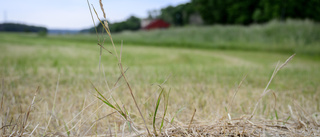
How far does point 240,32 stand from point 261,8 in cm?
1060

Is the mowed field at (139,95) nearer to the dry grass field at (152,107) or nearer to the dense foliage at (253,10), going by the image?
the dry grass field at (152,107)

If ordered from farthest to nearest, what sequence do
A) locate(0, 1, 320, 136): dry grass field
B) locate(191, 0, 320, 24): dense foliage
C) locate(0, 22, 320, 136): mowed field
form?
locate(191, 0, 320, 24): dense foliage < locate(0, 22, 320, 136): mowed field < locate(0, 1, 320, 136): dry grass field

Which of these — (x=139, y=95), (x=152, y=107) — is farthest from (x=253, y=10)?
(x=152, y=107)

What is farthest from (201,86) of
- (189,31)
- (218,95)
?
(189,31)

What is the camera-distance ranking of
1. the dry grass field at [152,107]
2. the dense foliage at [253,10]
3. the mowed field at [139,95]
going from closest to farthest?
the dry grass field at [152,107], the mowed field at [139,95], the dense foliage at [253,10]

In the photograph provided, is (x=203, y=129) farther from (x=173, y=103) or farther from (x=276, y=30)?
(x=276, y=30)

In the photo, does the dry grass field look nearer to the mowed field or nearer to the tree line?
the mowed field

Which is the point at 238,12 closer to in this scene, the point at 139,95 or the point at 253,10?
the point at 253,10

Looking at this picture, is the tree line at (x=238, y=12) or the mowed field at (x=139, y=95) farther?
the tree line at (x=238, y=12)

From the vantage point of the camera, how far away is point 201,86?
220cm

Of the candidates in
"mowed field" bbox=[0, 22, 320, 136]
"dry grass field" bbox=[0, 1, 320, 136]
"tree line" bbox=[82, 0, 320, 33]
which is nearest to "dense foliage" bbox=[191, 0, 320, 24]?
"tree line" bbox=[82, 0, 320, 33]

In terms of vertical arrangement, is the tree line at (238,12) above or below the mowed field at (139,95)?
above

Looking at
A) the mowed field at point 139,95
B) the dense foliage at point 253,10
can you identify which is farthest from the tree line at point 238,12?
the mowed field at point 139,95

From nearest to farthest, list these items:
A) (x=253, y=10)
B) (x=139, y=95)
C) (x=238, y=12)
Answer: (x=139, y=95) → (x=253, y=10) → (x=238, y=12)
